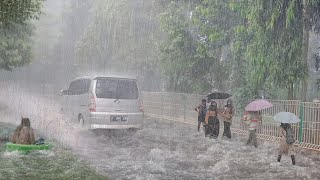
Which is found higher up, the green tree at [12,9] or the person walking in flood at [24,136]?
the green tree at [12,9]

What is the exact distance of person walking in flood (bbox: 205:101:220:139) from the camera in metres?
14.4

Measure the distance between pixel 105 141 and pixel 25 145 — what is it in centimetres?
410

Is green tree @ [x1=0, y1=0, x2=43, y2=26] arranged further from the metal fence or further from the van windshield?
the metal fence

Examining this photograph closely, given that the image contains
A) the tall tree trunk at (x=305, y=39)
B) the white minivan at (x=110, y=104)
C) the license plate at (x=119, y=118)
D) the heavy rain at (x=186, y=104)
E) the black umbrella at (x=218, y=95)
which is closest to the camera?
the heavy rain at (x=186, y=104)

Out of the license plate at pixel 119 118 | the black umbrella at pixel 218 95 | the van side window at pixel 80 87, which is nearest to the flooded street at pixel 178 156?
the license plate at pixel 119 118

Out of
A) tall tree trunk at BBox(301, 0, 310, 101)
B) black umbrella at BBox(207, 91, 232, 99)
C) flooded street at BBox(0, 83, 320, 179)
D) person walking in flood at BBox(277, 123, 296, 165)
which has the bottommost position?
flooded street at BBox(0, 83, 320, 179)

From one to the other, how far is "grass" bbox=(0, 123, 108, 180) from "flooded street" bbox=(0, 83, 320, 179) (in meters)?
0.40

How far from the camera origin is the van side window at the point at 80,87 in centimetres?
1421

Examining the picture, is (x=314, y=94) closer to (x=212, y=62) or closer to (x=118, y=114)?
(x=212, y=62)

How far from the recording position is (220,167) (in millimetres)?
9719

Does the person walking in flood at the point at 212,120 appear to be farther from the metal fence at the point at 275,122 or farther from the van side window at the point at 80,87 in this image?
the van side window at the point at 80,87

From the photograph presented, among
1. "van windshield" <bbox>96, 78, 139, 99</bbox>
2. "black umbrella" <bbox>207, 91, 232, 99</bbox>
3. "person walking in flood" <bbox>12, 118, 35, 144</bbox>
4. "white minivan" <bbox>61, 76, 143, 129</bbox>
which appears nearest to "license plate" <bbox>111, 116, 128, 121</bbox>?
"white minivan" <bbox>61, 76, 143, 129</bbox>

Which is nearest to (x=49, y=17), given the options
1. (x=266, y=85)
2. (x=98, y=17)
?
(x=98, y=17)

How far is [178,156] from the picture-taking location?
36.6 feet
